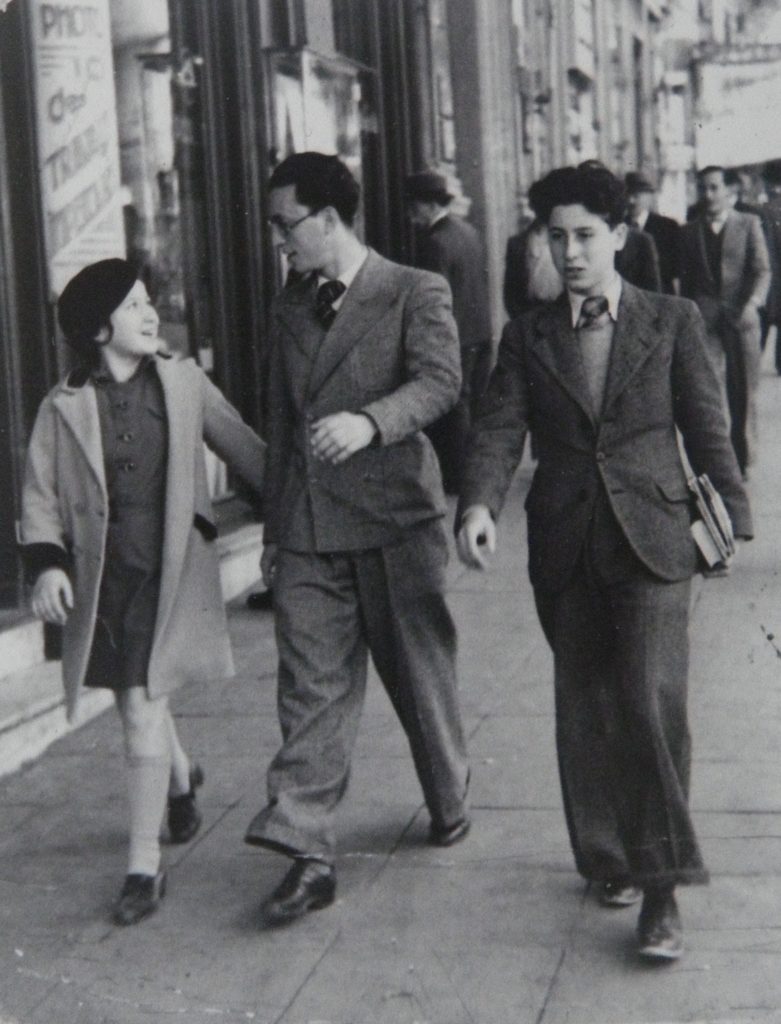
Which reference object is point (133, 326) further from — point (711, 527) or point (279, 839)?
point (711, 527)

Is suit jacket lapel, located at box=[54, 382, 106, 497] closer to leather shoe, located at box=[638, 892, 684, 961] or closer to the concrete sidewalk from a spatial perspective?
the concrete sidewalk

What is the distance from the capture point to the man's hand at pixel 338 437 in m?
4.78

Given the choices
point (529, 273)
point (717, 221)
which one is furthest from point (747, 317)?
point (529, 273)

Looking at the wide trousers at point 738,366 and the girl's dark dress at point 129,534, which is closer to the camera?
the girl's dark dress at point 129,534

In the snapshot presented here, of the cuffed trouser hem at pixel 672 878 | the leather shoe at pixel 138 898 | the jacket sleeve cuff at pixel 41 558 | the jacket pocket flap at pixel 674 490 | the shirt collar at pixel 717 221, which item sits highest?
the shirt collar at pixel 717 221

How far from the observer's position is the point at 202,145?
1010cm

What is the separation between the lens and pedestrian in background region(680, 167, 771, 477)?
1235 centimetres

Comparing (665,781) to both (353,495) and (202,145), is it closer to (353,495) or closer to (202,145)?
(353,495)

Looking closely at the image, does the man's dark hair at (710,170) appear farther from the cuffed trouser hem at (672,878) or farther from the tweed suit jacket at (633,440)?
the cuffed trouser hem at (672,878)

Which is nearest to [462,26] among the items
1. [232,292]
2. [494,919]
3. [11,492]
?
[232,292]

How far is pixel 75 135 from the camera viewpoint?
25.4ft

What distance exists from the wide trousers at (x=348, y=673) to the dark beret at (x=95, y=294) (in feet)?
2.59

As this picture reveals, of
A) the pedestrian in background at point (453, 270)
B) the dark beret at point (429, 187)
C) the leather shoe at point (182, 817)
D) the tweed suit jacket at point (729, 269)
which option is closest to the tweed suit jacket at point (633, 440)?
the leather shoe at point (182, 817)

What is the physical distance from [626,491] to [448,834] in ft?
4.46
